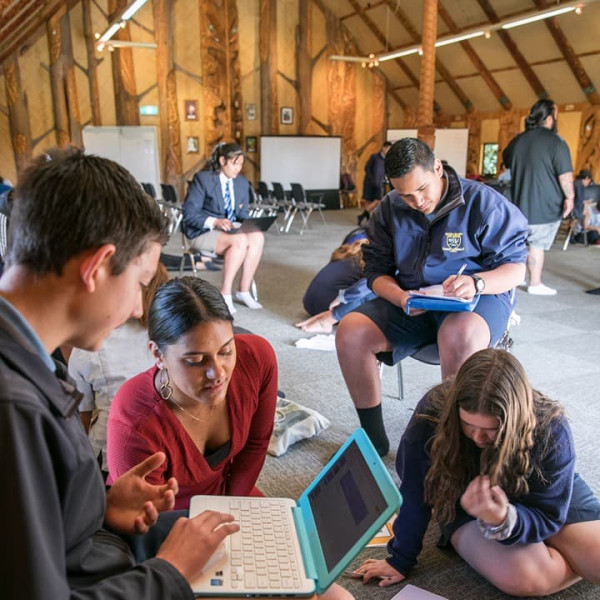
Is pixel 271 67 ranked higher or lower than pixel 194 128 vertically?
higher

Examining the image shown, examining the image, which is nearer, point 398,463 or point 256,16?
point 398,463

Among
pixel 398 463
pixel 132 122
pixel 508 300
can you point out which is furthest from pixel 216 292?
pixel 132 122

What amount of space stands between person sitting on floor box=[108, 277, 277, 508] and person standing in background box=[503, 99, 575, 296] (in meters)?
3.94

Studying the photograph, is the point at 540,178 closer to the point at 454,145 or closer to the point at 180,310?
the point at 180,310

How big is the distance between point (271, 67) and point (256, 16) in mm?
1010

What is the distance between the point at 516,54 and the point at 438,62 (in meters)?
1.97

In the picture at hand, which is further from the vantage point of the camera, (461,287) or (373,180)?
(373,180)

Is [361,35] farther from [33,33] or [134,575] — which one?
[134,575]

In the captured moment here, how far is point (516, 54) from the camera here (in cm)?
1012

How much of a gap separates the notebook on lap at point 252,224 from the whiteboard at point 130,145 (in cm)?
716

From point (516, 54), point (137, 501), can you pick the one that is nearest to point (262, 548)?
point (137, 501)

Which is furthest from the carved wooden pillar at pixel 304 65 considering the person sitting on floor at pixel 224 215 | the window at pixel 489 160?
the person sitting on floor at pixel 224 215

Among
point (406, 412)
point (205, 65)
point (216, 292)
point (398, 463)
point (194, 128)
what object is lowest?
point (406, 412)

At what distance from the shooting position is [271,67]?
1200cm
